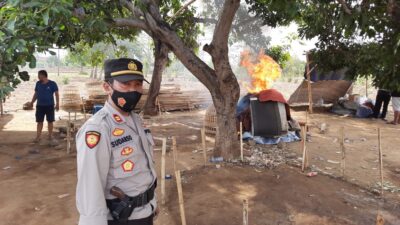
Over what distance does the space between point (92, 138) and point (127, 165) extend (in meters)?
0.35

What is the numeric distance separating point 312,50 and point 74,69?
61.0 m

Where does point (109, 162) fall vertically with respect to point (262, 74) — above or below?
below

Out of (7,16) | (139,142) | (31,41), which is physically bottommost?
(139,142)

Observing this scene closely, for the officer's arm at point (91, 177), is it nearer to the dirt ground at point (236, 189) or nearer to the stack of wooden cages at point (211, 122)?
the dirt ground at point (236, 189)

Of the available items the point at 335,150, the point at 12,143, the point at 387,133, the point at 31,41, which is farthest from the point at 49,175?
the point at 387,133

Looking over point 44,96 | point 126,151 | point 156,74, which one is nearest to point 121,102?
point 126,151

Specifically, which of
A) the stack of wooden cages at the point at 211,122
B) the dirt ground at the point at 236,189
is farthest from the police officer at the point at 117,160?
the stack of wooden cages at the point at 211,122

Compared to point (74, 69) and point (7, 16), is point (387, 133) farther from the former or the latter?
point (74, 69)

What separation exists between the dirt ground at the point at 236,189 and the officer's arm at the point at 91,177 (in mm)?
2304

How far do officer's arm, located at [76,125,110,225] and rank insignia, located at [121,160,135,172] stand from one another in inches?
7.1

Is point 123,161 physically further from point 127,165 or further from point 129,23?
point 129,23

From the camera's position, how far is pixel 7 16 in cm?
295

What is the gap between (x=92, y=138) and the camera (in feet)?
7.42

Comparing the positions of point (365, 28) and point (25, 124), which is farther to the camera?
point (25, 124)
